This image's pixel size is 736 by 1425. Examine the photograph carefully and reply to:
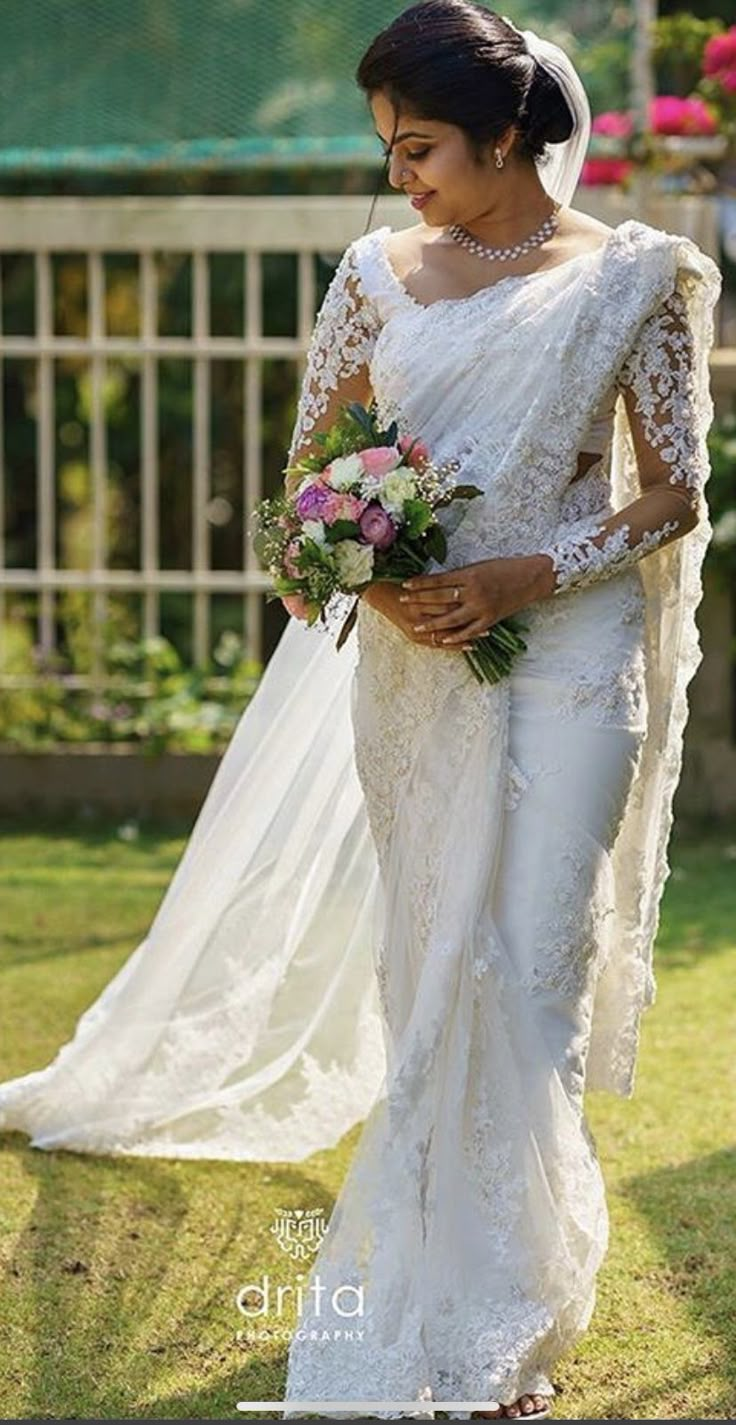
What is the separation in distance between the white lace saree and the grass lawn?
211mm

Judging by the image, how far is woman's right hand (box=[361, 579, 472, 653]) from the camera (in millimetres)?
3873

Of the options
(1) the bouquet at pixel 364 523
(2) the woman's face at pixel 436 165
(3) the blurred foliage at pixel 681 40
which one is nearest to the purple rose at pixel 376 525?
(1) the bouquet at pixel 364 523

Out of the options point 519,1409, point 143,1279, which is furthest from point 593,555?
point 143,1279

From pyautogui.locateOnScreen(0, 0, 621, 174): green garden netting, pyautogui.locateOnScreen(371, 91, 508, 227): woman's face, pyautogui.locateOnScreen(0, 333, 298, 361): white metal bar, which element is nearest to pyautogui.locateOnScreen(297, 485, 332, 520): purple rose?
pyautogui.locateOnScreen(371, 91, 508, 227): woman's face

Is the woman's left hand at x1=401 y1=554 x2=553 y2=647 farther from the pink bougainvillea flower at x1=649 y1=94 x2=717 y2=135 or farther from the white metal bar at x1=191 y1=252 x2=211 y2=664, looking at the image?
the pink bougainvillea flower at x1=649 y1=94 x2=717 y2=135

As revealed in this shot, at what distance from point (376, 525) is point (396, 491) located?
6cm

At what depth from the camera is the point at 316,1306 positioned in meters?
3.72

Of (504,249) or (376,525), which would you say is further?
(504,249)

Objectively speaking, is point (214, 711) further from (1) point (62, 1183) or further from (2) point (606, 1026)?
(2) point (606, 1026)

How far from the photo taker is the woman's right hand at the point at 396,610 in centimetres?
387

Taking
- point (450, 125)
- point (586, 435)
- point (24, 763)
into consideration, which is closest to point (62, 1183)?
point (586, 435)

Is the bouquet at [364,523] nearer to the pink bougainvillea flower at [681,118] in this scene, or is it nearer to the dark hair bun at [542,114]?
the dark hair bun at [542,114]

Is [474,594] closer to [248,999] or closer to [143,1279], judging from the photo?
[143,1279]

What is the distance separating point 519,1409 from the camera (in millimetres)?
3652
